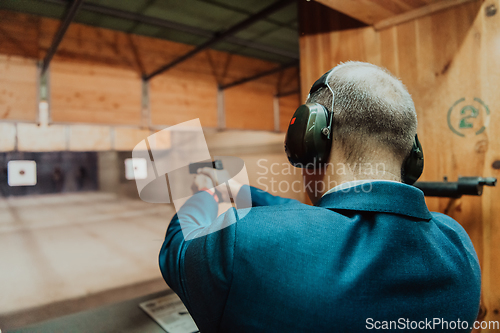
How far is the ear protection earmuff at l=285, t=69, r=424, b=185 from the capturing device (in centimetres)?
66

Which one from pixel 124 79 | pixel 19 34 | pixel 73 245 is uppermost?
pixel 19 34

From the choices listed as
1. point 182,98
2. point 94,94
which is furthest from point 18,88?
point 182,98

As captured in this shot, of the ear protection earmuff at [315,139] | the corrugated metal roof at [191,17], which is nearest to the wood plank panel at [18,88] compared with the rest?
the corrugated metal roof at [191,17]

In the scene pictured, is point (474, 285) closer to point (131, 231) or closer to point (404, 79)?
point (404, 79)

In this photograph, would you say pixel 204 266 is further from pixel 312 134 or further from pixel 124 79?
pixel 124 79

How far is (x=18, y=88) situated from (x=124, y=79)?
1.18 meters

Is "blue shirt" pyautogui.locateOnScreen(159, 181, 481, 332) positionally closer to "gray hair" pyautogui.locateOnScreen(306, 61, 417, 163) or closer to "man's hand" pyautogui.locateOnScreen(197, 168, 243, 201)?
"gray hair" pyautogui.locateOnScreen(306, 61, 417, 163)

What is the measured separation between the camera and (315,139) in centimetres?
66

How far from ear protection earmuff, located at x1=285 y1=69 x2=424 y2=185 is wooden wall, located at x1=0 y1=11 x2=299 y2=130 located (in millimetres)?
3681

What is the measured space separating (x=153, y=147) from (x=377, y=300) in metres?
4.34

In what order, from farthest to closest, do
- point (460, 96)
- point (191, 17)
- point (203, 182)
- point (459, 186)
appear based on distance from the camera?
point (191, 17) → point (460, 96) → point (459, 186) → point (203, 182)

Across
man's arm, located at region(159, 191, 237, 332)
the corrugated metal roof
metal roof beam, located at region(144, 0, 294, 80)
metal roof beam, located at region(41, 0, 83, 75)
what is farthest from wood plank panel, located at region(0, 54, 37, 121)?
man's arm, located at region(159, 191, 237, 332)

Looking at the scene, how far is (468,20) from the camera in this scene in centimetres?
120

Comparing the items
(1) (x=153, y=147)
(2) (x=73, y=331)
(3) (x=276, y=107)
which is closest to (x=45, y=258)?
(1) (x=153, y=147)
